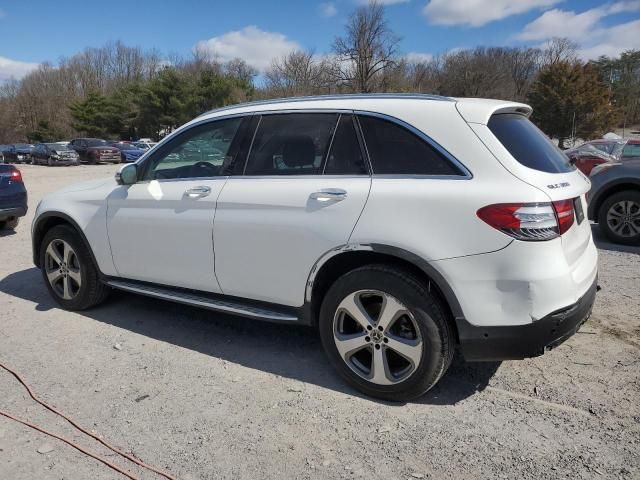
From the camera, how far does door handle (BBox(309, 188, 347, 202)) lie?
3.10 m

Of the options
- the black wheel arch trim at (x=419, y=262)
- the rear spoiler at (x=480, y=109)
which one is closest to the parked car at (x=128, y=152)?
the black wheel arch trim at (x=419, y=262)

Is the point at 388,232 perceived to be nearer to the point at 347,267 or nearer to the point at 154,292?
the point at 347,267

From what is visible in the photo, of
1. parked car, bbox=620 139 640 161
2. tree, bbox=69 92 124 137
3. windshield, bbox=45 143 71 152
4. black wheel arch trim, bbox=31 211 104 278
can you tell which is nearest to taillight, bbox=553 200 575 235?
black wheel arch trim, bbox=31 211 104 278

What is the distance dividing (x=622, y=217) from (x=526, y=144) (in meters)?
5.24

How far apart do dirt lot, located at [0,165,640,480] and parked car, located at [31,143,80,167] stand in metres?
32.5

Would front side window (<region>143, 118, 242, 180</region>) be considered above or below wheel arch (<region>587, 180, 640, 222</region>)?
above

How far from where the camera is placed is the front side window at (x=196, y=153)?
381cm

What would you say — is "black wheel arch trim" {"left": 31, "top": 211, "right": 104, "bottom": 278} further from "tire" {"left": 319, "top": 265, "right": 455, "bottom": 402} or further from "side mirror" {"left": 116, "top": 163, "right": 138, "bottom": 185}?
"tire" {"left": 319, "top": 265, "right": 455, "bottom": 402}

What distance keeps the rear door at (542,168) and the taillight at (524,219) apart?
11 cm

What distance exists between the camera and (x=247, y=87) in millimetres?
61312

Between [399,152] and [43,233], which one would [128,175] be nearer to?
[43,233]

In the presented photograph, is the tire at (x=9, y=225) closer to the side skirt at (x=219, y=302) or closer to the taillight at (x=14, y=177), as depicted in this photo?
the taillight at (x=14, y=177)

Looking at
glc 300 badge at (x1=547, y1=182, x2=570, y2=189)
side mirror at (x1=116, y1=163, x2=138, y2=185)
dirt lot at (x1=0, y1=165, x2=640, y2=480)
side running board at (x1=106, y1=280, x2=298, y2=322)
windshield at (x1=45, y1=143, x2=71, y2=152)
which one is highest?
windshield at (x1=45, y1=143, x2=71, y2=152)

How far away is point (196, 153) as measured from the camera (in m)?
3.99
